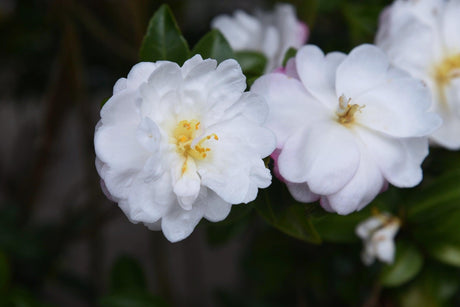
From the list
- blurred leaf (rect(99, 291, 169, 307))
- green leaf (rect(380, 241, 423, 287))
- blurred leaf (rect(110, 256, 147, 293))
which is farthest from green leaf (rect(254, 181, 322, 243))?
blurred leaf (rect(110, 256, 147, 293))

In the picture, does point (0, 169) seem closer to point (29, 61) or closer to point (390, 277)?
point (29, 61)

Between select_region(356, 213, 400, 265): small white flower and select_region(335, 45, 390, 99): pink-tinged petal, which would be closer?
select_region(335, 45, 390, 99): pink-tinged petal

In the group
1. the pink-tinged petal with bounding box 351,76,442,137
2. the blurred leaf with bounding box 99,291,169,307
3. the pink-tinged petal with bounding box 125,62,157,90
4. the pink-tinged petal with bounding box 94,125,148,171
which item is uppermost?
the pink-tinged petal with bounding box 125,62,157,90

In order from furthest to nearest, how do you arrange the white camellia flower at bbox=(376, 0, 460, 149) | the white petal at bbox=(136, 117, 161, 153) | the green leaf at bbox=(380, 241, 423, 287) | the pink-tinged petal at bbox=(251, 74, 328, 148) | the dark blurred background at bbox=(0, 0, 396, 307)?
the dark blurred background at bbox=(0, 0, 396, 307) → the green leaf at bbox=(380, 241, 423, 287) → the white camellia flower at bbox=(376, 0, 460, 149) → the pink-tinged petal at bbox=(251, 74, 328, 148) → the white petal at bbox=(136, 117, 161, 153)

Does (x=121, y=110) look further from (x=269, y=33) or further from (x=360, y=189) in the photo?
(x=269, y=33)

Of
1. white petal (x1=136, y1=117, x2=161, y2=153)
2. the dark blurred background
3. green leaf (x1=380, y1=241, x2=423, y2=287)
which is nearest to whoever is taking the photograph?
white petal (x1=136, y1=117, x2=161, y2=153)

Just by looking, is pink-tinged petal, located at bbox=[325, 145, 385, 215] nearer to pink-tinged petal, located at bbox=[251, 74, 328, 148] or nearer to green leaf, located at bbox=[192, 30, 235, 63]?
pink-tinged petal, located at bbox=[251, 74, 328, 148]

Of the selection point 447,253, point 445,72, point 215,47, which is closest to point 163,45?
point 215,47
